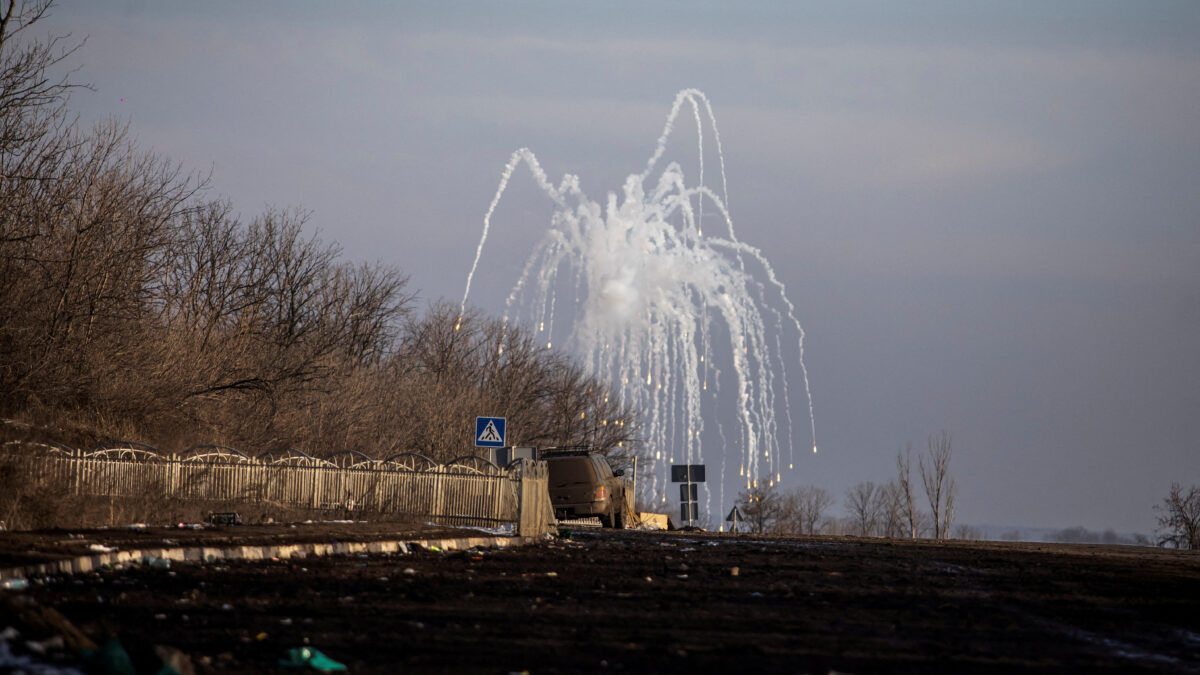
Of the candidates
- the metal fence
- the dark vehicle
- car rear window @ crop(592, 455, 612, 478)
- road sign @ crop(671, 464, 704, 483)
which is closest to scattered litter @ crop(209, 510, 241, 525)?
the metal fence

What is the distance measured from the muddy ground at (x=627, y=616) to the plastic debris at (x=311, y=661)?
0.12 meters

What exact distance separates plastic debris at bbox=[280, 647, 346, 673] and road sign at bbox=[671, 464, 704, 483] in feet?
118

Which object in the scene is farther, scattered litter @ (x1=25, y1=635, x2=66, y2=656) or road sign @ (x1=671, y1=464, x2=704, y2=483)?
road sign @ (x1=671, y1=464, x2=704, y2=483)

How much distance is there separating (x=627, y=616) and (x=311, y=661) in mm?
4107

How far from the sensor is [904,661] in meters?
8.95

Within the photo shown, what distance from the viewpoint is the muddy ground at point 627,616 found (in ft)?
28.5

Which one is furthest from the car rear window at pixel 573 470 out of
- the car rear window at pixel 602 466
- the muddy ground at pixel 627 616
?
the muddy ground at pixel 627 616

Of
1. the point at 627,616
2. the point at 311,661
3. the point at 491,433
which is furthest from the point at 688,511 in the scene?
Answer: the point at 311,661

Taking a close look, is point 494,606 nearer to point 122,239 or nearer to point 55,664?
point 55,664

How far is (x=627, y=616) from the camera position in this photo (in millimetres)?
11461

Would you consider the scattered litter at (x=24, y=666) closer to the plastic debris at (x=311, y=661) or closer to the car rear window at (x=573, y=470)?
the plastic debris at (x=311, y=661)

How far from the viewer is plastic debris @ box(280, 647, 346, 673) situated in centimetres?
781

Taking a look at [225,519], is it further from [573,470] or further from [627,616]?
[573,470]

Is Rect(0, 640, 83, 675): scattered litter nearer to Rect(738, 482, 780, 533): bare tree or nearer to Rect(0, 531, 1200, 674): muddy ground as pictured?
Rect(0, 531, 1200, 674): muddy ground
